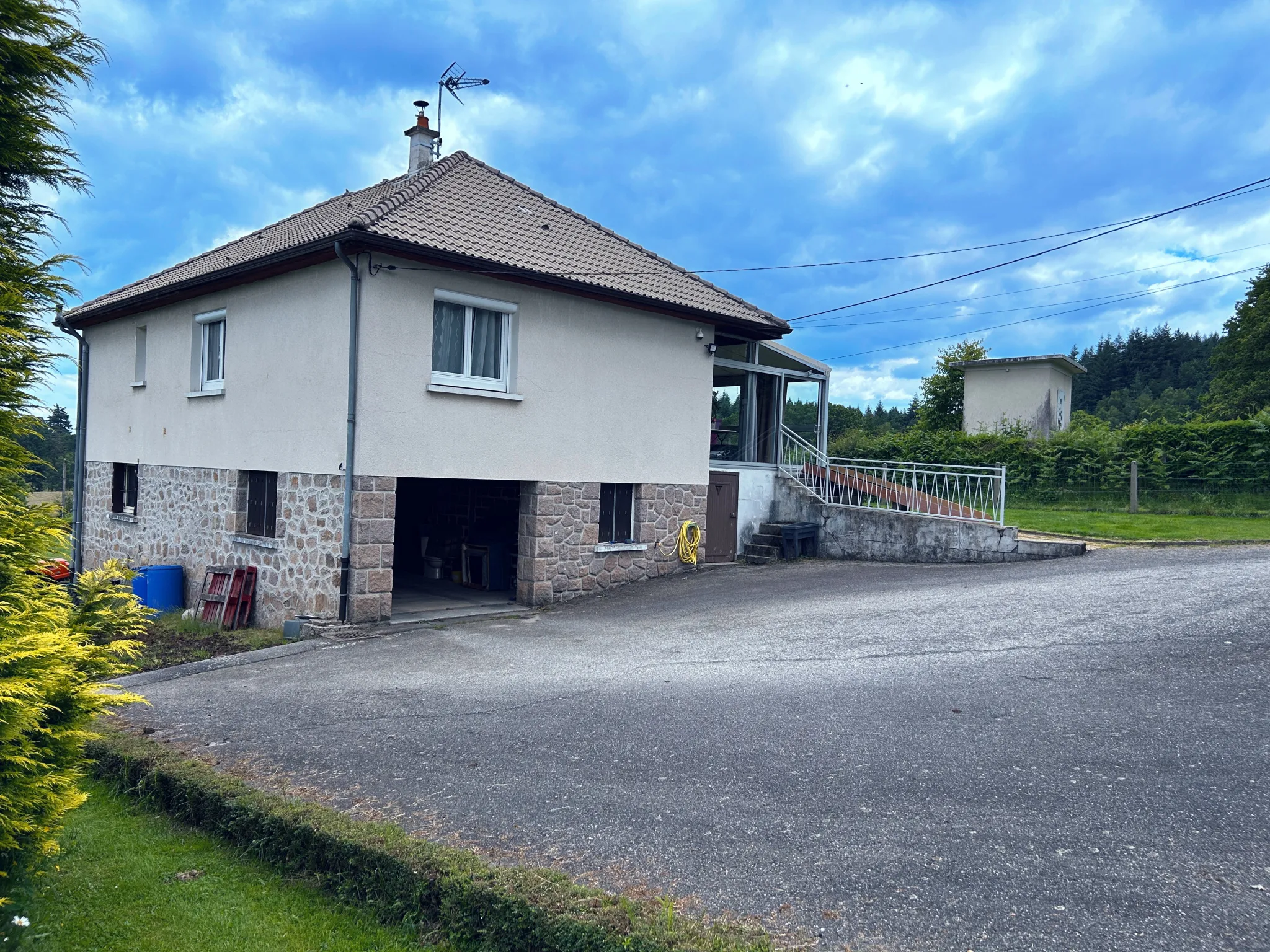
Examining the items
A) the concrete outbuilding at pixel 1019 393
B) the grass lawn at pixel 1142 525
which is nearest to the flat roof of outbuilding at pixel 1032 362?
the concrete outbuilding at pixel 1019 393

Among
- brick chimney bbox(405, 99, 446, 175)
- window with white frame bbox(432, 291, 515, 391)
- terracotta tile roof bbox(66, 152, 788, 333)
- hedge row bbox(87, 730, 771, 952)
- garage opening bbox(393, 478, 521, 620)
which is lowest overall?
hedge row bbox(87, 730, 771, 952)

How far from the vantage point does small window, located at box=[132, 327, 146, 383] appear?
1662cm

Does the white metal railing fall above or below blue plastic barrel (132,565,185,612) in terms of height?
above

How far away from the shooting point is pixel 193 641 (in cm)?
1177

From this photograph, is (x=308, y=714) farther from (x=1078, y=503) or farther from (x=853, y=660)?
(x=1078, y=503)

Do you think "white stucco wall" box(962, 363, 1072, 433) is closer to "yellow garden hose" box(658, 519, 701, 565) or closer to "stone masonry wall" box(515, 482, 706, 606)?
"yellow garden hose" box(658, 519, 701, 565)

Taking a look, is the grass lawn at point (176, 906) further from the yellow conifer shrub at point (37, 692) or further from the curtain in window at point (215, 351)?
the curtain in window at point (215, 351)

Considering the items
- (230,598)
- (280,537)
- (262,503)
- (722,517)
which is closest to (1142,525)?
(722,517)

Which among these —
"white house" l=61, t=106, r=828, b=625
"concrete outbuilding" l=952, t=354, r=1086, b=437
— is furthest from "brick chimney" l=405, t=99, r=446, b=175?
"concrete outbuilding" l=952, t=354, r=1086, b=437

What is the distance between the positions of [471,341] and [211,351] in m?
5.15

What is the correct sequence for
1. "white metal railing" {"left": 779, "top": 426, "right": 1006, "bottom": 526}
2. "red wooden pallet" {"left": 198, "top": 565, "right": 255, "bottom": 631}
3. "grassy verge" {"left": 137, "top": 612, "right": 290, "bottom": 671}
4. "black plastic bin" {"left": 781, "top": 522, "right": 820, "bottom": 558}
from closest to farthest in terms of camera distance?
"grassy verge" {"left": 137, "top": 612, "right": 290, "bottom": 671}
"red wooden pallet" {"left": 198, "top": 565, "right": 255, "bottom": 631}
"white metal railing" {"left": 779, "top": 426, "right": 1006, "bottom": 526}
"black plastic bin" {"left": 781, "top": 522, "right": 820, "bottom": 558}

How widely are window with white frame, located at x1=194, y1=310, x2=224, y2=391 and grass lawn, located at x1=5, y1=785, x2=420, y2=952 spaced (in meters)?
10.4

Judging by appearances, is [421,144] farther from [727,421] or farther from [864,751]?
[864,751]

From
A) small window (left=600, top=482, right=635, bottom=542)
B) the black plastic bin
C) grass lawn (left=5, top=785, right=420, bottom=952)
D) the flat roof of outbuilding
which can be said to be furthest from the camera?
the flat roof of outbuilding
